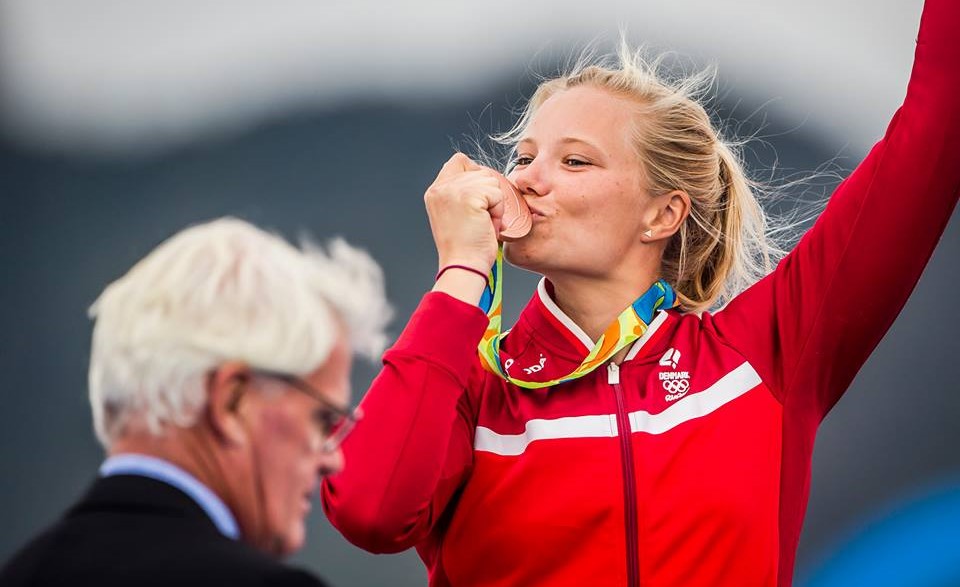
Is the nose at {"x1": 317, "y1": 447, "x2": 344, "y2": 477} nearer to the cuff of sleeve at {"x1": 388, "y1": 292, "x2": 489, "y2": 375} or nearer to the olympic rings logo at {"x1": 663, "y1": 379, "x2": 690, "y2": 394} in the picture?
the cuff of sleeve at {"x1": 388, "y1": 292, "x2": 489, "y2": 375}

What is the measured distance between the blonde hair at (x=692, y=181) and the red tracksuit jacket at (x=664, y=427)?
0.24 meters

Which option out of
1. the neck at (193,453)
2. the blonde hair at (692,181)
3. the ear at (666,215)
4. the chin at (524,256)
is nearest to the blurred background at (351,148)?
the blonde hair at (692,181)

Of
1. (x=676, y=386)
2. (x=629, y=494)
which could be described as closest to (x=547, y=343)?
(x=676, y=386)

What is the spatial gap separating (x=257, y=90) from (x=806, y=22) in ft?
6.18

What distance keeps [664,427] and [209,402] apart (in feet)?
2.79

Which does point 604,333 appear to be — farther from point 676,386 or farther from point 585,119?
point 585,119

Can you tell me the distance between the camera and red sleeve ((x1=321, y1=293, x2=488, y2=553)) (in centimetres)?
186

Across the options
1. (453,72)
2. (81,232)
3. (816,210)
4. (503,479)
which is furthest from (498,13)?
(503,479)

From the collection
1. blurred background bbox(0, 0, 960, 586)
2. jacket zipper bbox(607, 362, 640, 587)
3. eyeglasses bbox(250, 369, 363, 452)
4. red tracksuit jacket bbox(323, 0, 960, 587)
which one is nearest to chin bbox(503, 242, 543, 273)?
red tracksuit jacket bbox(323, 0, 960, 587)

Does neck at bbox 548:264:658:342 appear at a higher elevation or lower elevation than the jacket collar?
higher

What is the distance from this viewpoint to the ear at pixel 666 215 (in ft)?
7.34

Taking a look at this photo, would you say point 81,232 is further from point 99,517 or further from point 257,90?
point 99,517

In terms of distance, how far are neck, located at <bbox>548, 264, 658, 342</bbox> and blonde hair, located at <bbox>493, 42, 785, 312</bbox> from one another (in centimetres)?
11

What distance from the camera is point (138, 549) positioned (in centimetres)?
125
